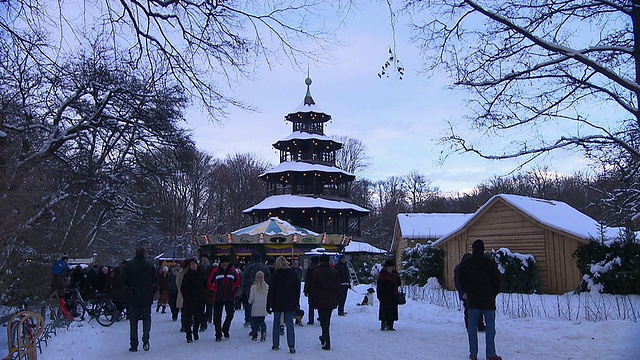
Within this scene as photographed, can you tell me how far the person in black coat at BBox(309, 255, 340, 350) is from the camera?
991 cm

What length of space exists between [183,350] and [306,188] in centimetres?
4406

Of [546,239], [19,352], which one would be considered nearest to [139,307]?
[19,352]

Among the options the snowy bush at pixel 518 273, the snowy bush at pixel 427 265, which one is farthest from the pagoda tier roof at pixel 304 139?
the snowy bush at pixel 518 273

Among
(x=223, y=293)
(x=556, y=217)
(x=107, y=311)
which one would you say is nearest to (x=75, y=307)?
(x=107, y=311)

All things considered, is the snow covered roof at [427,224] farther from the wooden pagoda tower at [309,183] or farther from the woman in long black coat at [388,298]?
the woman in long black coat at [388,298]

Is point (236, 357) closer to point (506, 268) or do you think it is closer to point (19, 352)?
point (19, 352)

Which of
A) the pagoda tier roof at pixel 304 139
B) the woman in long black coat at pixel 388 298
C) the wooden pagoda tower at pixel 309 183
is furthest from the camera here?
the pagoda tier roof at pixel 304 139

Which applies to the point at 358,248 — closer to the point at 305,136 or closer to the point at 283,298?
the point at 305,136

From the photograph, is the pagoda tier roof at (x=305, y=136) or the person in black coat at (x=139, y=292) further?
the pagoda tier roof at (x=305, y=136)

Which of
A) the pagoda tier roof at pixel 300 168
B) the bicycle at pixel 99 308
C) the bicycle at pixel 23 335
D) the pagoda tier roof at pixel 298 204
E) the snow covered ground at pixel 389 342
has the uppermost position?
the pagoda tier roof at pixel 300 168

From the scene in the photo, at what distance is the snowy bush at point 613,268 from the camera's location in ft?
54.8

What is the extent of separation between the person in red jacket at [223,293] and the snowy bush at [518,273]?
460 inches

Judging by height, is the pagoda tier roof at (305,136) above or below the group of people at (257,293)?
above

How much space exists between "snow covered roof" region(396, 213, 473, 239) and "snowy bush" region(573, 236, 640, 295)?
716 inches
